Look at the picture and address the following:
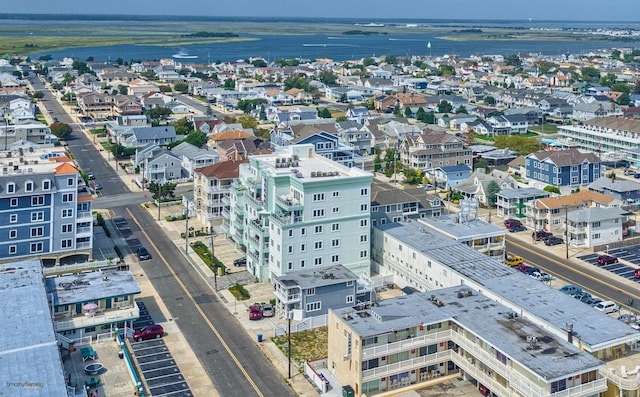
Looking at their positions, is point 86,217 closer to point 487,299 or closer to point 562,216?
point 487,299

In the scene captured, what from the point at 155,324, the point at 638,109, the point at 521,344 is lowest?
the point at 155,324

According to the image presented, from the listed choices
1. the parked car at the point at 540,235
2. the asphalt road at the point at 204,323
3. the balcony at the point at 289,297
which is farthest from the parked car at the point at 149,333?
the parked car at the point at 540,235

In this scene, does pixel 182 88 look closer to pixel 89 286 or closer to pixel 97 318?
pixel 89 286

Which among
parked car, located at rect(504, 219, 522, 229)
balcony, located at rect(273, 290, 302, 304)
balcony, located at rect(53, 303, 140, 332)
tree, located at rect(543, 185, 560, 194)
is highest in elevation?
tree, located at rect(543, 185, 560, 194)

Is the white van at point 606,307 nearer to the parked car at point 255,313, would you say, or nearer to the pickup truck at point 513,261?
the pickup truck at point 513,261

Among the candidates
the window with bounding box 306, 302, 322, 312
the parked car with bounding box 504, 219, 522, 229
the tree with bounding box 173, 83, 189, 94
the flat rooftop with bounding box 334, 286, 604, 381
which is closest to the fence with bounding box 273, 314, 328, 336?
the window with bounding box 306, 302, 322, 312

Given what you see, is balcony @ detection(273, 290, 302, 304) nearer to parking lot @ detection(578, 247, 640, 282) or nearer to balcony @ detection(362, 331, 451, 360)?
balcony @ detection(362, 331, 451, 360)

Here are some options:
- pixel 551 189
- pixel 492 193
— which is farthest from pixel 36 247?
pixel 551 189

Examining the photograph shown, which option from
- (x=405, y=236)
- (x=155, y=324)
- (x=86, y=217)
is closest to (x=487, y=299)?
(x=405, y=236)
